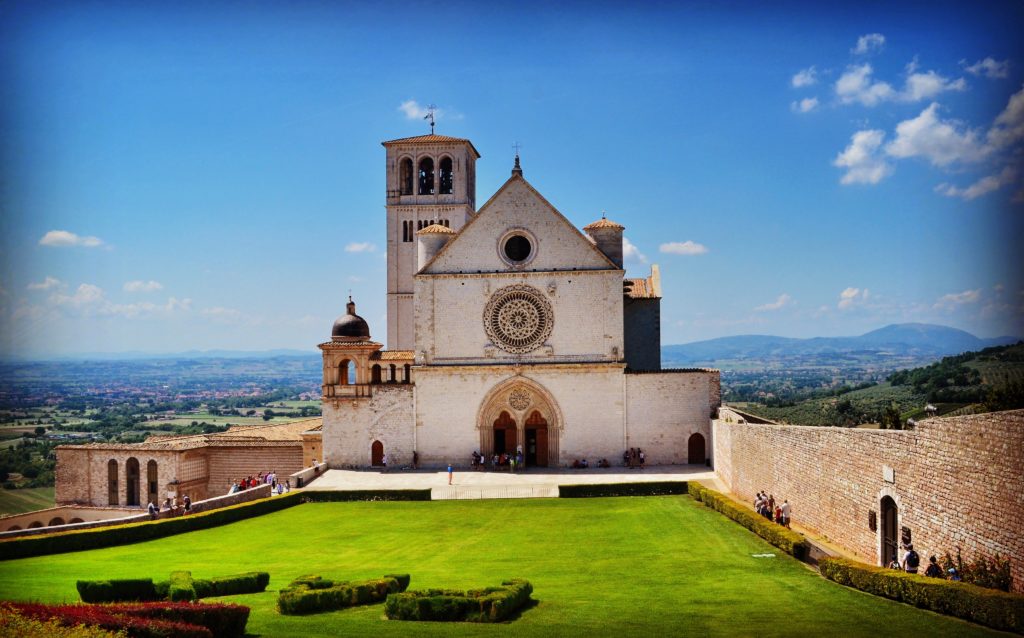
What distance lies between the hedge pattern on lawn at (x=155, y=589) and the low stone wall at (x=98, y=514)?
446 inches

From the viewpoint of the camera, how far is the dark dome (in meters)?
45.0

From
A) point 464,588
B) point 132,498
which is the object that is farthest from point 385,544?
point 132,498

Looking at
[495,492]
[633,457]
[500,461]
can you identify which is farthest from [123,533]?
[633,457]

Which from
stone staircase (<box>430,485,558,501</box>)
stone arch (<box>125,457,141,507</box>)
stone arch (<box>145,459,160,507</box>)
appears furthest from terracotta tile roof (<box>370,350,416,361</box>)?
stone arch (<box>125,457,141,507</box>)

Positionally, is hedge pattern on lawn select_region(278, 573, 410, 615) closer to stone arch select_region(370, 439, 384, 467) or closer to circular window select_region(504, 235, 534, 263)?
stone arch select_region(370, 439, 384, 467)

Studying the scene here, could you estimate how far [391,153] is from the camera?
188ft

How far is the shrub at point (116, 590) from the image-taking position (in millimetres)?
16875

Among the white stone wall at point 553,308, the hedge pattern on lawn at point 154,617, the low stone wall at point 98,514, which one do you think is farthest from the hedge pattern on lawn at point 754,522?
the low stone wall at point 98,514

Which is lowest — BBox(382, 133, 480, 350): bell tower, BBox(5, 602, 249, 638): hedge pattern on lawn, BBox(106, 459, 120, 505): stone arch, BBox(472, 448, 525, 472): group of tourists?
BBox(106, 459, 120, 505): stone arch

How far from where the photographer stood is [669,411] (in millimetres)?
42781

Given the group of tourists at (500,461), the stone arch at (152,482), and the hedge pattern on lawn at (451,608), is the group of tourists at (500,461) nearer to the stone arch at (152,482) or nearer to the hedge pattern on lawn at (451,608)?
the stone arch at (152,482)

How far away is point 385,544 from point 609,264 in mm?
20328

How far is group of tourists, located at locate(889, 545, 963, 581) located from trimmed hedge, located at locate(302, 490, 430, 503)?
20.2 meters

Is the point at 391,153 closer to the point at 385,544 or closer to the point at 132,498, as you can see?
the point at 132,498
